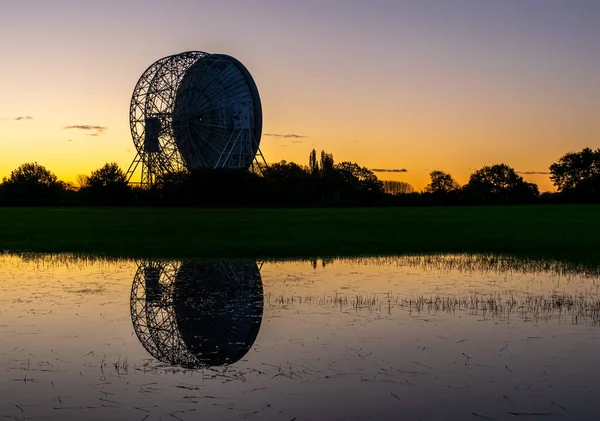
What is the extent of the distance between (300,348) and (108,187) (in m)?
119

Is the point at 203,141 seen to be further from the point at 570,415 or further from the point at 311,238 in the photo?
the point at 570,415

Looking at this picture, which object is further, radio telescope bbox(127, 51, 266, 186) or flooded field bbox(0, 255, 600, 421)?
radio telescope bbox(127, 51, 266, 186)

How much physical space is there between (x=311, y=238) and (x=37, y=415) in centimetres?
3764

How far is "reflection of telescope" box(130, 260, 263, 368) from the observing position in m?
13.9

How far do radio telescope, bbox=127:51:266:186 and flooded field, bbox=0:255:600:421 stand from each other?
303 feet

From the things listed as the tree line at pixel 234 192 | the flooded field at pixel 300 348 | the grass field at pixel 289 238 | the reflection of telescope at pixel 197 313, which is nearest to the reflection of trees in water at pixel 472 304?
the flooded field at pixel 300 348

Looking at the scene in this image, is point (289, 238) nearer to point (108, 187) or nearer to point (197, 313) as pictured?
point (197, 313)

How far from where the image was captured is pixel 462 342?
Answer: 14.7m

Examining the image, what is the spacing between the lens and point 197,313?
1811 centimetres

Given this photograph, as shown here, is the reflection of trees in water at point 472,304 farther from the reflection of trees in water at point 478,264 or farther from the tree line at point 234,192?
the tree line at point 234,192

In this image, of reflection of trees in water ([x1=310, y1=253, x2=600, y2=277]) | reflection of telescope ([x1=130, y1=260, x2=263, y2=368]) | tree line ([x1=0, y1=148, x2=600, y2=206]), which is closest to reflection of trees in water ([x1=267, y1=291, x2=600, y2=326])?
reflection of telescope ([x1=130, y1=260, x2=263, y2=368])

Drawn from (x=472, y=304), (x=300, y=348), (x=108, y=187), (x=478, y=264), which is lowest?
(x=300, y=348)

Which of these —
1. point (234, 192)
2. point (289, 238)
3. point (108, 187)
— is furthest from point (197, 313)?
point (108, 187)

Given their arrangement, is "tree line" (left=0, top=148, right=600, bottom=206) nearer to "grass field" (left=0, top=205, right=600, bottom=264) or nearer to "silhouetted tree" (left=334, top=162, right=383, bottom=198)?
"silhouetted tree" (left=334, top=162, right=383, bottom=198)
